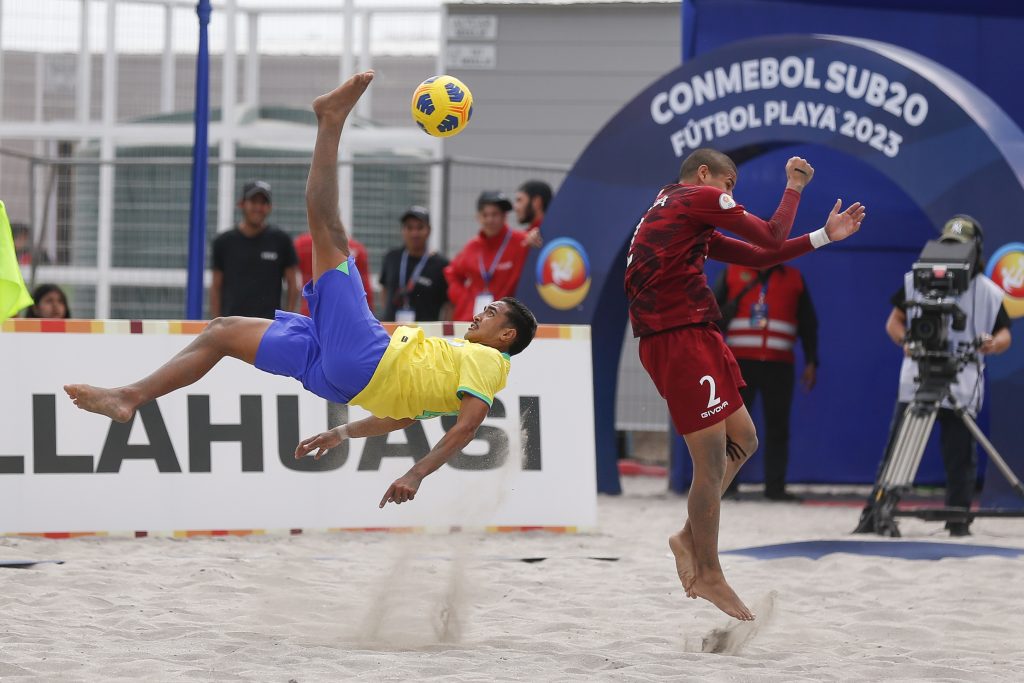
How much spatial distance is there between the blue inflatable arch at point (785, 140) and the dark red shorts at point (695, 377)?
14.6ft

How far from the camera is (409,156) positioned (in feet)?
51.9

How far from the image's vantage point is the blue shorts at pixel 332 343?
6.10 meters

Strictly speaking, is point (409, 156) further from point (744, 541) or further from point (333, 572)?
point (333, 572)

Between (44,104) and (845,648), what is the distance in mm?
11662

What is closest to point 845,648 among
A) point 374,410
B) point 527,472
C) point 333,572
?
point 374,410

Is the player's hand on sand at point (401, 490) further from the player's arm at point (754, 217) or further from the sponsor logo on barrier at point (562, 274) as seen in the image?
the sponsor logo on barrier at point (562, 274)

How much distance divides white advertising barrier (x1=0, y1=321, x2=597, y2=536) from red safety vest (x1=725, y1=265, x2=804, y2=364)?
278 cm

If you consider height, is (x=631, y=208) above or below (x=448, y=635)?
above

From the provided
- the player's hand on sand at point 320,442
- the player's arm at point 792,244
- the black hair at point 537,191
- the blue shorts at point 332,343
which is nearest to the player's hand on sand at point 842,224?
the player's arm at point 792,244

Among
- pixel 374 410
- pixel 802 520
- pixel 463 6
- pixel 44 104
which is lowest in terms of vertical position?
pixel 802 520

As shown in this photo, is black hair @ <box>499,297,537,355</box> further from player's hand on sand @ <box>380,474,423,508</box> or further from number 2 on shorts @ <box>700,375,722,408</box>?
player's hand on sand @ <box>380,474,423,508</box>

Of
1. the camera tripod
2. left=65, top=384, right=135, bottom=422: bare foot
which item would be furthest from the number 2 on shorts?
the camera tripod

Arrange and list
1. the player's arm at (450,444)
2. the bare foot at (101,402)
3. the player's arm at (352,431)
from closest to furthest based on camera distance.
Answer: the player's arm at (450,444), the bare foot at (101,402), the player's arm at (352,431)

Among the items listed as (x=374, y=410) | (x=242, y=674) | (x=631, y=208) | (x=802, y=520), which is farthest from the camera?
(x=631, y=208)
